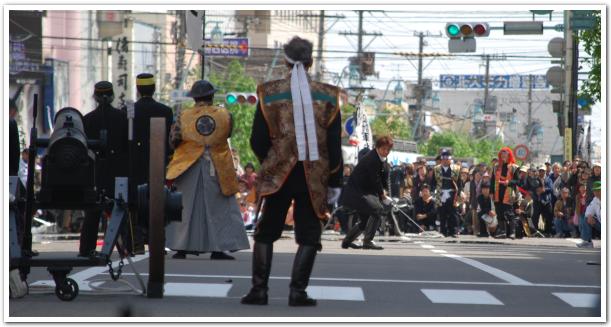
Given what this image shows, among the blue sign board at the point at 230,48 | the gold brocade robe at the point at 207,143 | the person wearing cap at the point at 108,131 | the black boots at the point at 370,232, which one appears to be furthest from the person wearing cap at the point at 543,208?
the person wearing cap at the point at 108,131

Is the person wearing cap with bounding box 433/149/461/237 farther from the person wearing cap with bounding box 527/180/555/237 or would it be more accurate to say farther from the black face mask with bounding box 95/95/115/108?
the black face mask with bounding box 95/95/115/108

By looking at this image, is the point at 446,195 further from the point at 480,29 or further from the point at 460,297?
the point at 460,297

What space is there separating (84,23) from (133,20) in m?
6.29

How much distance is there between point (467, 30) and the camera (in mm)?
31672

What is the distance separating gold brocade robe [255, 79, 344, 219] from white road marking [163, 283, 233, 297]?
1.00 meters

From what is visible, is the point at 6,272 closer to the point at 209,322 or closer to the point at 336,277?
the point at 209,322

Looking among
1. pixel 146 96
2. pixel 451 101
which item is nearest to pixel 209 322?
pixel 146 96

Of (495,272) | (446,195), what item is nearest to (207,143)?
(495,272)

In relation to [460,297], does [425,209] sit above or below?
below

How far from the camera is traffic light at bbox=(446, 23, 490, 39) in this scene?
3169 centimetres

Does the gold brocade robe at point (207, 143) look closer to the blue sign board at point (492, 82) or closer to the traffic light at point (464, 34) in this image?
the traffic light at point (464, 34)

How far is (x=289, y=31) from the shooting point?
153625mm

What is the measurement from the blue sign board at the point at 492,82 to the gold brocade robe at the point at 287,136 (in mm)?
155373

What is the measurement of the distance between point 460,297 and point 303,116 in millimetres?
1907
